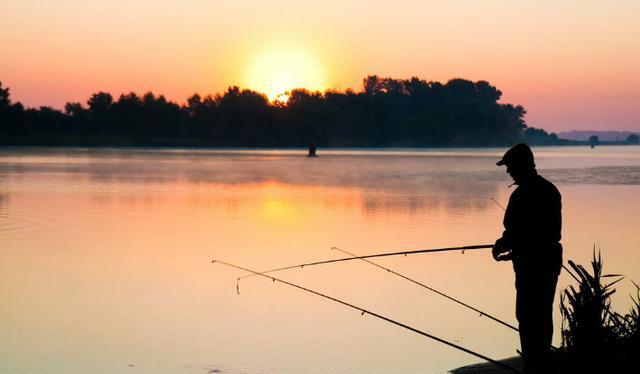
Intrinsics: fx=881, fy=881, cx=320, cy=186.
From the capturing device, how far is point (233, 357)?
780cm

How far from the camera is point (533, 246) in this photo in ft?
20.1

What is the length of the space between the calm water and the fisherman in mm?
1586

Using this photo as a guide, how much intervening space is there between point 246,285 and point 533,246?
5.88 meters

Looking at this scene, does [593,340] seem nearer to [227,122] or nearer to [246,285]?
[246,285]

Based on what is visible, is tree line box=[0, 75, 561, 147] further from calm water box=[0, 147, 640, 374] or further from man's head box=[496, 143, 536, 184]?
man's head box=[496, 143, 536, 184]

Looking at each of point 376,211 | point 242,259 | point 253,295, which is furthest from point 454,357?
point 376,211

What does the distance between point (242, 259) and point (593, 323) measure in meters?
8.64

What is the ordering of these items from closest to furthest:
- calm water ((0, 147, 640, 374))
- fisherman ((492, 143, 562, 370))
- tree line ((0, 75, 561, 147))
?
fisherman ((492, 143, 562, 370)) → calm water ((0, 147, 640, 374)) → tree line ((0, 75, 561, 147))

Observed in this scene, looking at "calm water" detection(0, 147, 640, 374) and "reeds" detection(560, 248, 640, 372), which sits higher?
"reeds" detection(560, 248, 640, 372)

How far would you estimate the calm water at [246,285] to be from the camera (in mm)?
7938

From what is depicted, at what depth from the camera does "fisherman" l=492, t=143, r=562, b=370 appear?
6.07 meters

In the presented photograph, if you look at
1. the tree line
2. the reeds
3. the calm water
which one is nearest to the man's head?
the reeds

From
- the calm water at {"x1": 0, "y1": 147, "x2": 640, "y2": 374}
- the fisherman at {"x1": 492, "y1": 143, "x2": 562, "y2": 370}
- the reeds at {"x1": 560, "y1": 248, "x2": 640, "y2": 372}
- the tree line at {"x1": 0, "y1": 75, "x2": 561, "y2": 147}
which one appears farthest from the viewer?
the tree line at {"x1": 0, "y1": 75, "x2": 561, "y2": 147}

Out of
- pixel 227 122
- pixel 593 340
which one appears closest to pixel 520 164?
pixel 593 340
